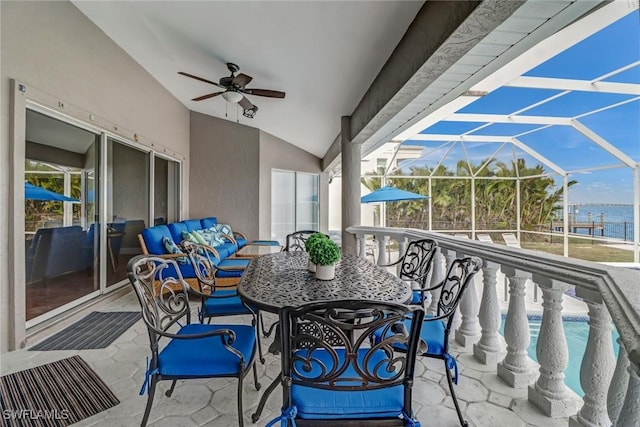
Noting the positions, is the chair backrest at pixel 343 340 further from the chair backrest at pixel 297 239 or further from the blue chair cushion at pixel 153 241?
the blue chair cushion at pixel 153 241

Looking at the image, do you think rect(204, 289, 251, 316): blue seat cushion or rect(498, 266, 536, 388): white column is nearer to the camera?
rect(498, 266, 536, 388): white column

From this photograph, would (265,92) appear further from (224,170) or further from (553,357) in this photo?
(553,357)

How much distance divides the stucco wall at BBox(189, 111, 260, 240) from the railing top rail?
5.04 meters

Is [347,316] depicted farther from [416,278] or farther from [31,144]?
[31,144]

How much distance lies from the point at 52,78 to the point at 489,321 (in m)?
4.35

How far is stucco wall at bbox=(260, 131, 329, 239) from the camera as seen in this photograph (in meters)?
6.83

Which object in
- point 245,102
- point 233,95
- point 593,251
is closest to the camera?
point 233,95

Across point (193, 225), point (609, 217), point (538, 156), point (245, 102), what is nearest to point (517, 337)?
point (245, 102)

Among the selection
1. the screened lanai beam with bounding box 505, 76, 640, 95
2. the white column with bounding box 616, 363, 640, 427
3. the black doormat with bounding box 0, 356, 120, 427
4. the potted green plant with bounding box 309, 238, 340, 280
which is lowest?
the black doormat with bounding box 0, 356, 120, 427

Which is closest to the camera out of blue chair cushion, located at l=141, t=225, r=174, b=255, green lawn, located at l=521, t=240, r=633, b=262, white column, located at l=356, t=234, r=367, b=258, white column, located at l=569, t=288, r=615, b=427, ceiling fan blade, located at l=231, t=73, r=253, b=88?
white column, located at l=569, t=288, r=615, b=427

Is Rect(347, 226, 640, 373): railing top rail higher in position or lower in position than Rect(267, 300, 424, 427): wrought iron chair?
higher

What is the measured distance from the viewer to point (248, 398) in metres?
1.81

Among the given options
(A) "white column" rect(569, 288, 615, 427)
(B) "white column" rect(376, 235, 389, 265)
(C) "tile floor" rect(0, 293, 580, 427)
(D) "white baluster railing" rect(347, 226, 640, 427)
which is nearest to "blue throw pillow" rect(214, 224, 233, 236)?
(B) "white column" rect(376, 235, 389, 265)

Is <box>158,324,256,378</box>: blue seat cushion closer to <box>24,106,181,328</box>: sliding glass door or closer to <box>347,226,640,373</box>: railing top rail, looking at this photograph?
<box>347,226,640,373</box>: railing top rail
